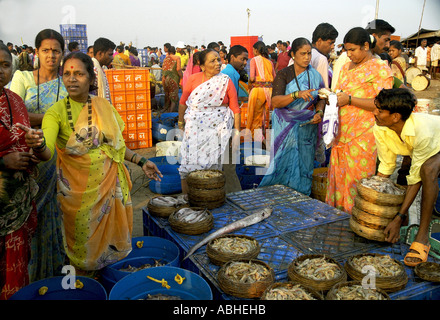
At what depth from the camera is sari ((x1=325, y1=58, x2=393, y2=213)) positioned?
349cm

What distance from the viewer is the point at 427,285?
2.36 metres

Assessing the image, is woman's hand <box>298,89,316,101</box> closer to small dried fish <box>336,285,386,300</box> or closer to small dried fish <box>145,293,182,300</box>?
small dried fish <box>336,285,386,300</box>

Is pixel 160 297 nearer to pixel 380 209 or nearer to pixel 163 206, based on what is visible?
pixel 163 206

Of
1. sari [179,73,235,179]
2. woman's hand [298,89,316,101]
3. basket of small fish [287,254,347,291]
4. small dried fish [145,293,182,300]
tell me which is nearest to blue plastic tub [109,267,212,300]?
small dried fish [145,293,182,300]

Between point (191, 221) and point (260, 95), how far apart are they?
178 inches

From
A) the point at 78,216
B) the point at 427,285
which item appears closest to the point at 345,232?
the point at 427,285

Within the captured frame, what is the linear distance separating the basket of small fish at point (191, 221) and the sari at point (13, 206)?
117cm

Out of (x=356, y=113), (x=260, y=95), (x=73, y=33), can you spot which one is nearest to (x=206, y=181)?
(x=356, y=113)

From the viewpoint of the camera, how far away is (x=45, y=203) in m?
2.91

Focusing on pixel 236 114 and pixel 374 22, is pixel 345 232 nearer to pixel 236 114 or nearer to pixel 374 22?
pixel 236 114

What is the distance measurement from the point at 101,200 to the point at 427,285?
2283 mm

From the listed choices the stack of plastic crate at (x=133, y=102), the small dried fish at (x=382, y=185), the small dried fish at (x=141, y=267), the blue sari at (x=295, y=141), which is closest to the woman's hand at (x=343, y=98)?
the blue sari at (x=295, y=141)

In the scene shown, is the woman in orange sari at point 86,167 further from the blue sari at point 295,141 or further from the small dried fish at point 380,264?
the blue sari at point 295,141
